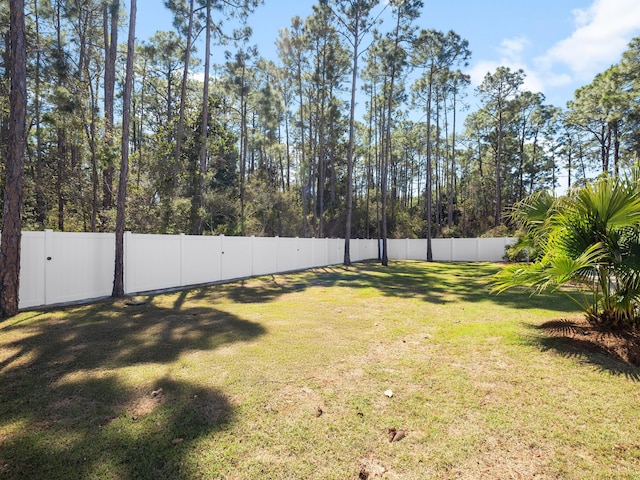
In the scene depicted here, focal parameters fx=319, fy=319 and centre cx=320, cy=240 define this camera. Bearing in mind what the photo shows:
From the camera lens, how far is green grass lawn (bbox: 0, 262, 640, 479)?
1939 mm

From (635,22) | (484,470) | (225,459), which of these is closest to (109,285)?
(225,459)

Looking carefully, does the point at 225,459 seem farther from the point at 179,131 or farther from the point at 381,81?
the point at 381,81

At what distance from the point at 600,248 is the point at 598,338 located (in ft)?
3.71

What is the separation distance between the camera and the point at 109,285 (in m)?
7.62

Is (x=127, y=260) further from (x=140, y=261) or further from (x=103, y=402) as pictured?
(x=103, y=402)

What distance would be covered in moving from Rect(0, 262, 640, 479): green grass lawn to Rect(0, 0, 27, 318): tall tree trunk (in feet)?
2.05

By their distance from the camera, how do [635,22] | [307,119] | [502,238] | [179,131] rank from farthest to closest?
[307,119], [502,238], [635,22], [179,131]

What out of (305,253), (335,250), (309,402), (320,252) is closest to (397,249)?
(335,250)

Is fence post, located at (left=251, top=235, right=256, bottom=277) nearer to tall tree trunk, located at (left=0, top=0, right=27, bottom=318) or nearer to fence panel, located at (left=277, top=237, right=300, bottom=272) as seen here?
fence panel, located at (left=277, top=237, right=300, bottom=272)

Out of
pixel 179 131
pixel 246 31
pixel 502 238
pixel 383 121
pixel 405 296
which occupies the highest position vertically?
pixel 246 31

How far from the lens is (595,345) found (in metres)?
3.80

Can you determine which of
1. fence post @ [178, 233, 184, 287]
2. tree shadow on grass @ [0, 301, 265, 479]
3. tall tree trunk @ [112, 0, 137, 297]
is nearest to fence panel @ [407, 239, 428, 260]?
fence post @ [178, 233, 184, 287]

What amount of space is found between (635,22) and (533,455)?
878 inches

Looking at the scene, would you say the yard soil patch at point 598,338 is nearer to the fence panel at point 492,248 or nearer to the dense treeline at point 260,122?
the dense treeline at point 260,122
